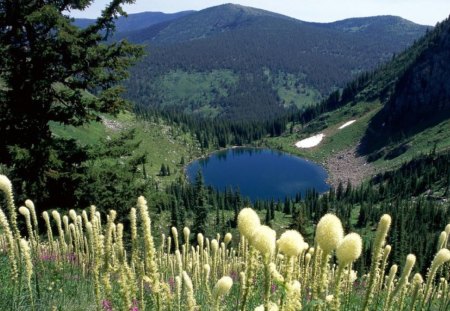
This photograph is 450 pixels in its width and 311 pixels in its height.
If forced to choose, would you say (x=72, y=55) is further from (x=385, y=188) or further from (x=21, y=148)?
(x=385, y=188)

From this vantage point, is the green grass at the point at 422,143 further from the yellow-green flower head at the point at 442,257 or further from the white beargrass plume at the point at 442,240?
the yellow-green flower head at the point at 442,257

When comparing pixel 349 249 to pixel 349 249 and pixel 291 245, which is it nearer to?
pixel 349 249

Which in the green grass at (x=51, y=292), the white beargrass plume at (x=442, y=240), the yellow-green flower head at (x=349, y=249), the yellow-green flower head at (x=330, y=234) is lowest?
the green grass at (x=51, y=292)

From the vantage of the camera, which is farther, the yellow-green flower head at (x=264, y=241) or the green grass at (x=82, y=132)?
the green grass at (x=82, y=132)

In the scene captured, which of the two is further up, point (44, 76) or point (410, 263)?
point (44, 76)

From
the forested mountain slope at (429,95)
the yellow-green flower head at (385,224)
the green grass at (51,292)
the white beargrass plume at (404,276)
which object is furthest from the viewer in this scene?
the forested mountain slope at (429,95)

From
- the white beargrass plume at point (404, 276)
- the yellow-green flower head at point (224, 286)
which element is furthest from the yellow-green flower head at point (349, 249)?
the white beargrass plume at point (404, 276)

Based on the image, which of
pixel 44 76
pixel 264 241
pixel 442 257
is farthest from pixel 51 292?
pixel 44 76

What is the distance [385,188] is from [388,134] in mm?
69565

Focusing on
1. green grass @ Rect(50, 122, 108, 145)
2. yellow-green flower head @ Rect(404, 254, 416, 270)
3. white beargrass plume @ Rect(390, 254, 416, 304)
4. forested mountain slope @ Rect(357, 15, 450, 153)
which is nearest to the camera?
white beargrass plume @ Rect(390, 254, 416, 304)

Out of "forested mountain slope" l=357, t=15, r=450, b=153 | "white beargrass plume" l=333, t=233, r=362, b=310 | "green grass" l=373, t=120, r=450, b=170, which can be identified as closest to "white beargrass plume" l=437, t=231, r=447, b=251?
"white beargrass plume" l=333, t=233, r=362, b=310

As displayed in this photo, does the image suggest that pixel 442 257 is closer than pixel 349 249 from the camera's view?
No

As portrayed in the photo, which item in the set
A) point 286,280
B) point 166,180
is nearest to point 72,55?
point 286,280

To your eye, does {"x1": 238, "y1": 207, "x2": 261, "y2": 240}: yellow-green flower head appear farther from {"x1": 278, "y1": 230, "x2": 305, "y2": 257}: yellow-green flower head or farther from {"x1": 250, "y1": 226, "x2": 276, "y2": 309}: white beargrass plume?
{"x1": 278, "y1": 230, "x2": 305, "y2": 257}: yellow-green flower head
